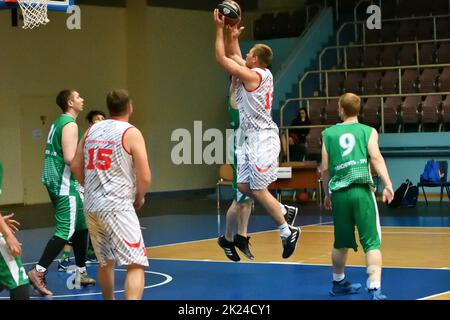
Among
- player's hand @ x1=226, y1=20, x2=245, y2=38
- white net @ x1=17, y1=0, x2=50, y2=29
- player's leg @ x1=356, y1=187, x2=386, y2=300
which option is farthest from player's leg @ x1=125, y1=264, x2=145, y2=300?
white net @ x1=17, y1=0, x2=50, y2=29

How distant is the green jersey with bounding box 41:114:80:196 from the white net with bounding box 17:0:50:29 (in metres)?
2.55

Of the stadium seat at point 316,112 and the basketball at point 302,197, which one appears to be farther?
the stadium seat at point 316,112

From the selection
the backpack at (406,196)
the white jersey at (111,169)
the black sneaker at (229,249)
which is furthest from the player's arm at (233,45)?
the backpack at (406,196)

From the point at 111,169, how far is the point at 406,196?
13.3 meters

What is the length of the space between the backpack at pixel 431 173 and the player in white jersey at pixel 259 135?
10725mm

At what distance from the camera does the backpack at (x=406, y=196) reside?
2022 cm

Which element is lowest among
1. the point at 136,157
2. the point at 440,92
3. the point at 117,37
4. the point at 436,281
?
the point at 436,281

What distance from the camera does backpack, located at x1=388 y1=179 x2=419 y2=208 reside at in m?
20.2

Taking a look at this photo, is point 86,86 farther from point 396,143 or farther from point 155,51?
point 396,143

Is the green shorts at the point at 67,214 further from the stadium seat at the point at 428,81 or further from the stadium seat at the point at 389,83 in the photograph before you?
the stadium seat at the point at 389,83

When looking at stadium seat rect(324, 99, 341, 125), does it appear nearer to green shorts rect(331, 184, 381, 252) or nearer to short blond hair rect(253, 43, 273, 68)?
short blond hair rect(253, 43, 273, 68)

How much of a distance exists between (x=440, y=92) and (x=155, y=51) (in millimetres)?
7042

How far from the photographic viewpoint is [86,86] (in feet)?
80.2
